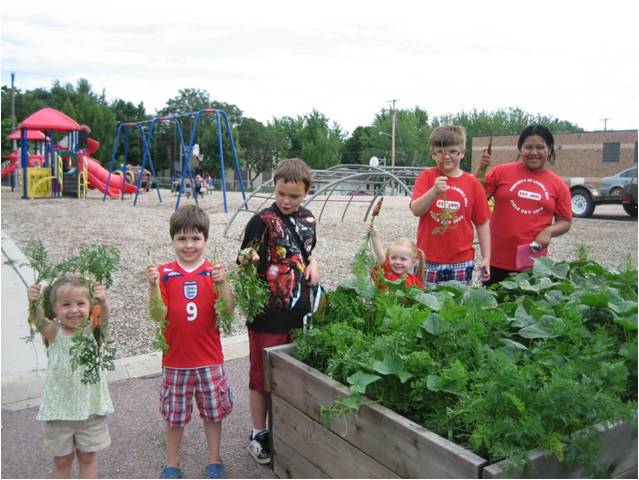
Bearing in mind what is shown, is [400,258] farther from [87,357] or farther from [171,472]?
[87,357]

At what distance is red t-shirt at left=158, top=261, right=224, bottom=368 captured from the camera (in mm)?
2586

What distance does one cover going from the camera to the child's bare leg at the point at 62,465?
2.46m

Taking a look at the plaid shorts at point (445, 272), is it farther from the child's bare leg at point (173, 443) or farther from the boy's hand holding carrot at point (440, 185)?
the child's bare leg at point (173, 443)

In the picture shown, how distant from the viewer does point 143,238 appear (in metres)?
10.4

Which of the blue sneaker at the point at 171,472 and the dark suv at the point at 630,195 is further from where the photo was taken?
the dark suv at the point at 630,195

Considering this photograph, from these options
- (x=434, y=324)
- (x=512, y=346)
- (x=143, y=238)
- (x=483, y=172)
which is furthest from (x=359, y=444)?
(x=143, y=238)

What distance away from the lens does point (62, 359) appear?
94.8 inches

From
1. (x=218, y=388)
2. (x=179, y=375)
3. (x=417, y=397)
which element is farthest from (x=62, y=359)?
(x=417, y=397)

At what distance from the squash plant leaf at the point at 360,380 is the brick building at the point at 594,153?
38.4 metres

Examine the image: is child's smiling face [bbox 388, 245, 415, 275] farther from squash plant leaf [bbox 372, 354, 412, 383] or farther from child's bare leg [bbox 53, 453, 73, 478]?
child's bare leg [bbox 53, 453, 73, 478]

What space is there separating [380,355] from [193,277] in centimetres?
92

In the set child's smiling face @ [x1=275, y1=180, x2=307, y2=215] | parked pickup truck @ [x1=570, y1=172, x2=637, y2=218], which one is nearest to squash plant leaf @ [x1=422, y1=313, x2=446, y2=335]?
child's smiling face @ [x1=275, y1=180, x2=307, y2=215]

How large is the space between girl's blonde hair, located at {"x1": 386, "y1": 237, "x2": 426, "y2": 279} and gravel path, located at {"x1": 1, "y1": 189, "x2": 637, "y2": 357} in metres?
1.89

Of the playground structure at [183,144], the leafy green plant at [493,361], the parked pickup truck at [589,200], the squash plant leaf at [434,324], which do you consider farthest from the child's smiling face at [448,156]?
the parked pickup truck at [589,200]
